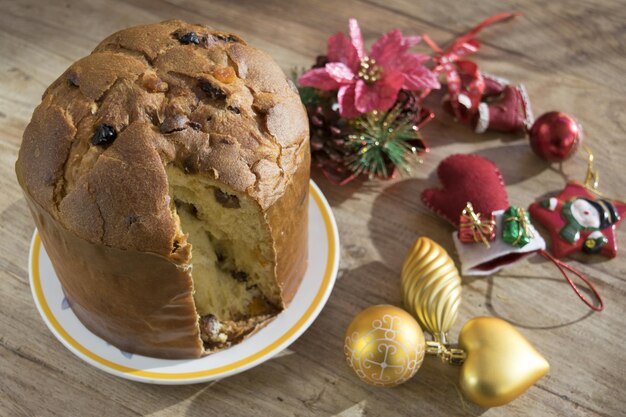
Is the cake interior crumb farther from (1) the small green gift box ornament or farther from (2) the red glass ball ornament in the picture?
(2) the red glass ball ornament

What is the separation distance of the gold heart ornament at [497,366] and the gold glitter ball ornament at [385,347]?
10 cm

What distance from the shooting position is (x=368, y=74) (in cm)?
175

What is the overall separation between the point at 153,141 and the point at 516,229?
833 mm

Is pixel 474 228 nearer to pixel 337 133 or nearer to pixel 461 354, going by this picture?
pixel 461 354

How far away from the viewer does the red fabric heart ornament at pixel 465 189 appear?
1.64 metres

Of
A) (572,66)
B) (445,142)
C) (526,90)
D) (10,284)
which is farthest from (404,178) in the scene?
(10,284)

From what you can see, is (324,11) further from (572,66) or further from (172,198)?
(172,198)

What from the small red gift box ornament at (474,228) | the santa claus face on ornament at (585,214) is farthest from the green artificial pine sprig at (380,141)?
the santa claus face on ornament at (585,214)

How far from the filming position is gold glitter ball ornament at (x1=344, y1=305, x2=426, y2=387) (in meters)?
1.31

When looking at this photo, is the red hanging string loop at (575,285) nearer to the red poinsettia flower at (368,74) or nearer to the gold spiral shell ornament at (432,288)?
the gold spiral shell ornament at (432,288)

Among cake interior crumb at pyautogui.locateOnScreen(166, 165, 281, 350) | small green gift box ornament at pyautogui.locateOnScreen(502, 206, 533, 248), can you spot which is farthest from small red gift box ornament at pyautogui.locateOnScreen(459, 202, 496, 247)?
cake interior crumb at pyautogui.locateOnScreen(166, 165, 281, 350)

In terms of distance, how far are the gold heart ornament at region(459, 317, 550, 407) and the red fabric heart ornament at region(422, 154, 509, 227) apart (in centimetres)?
36

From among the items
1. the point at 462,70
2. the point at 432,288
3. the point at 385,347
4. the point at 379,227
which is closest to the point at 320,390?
the point at 385,347

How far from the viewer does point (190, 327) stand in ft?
4.19
